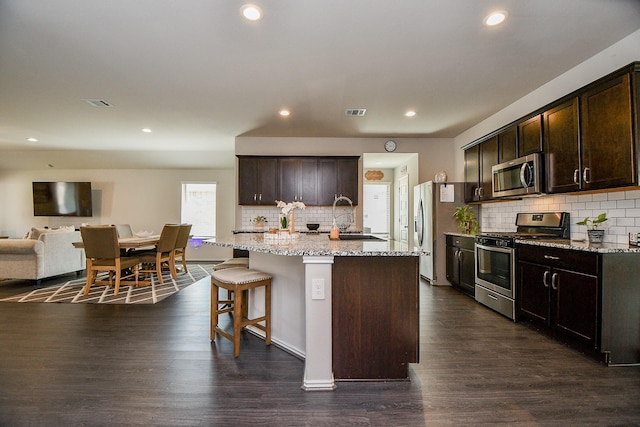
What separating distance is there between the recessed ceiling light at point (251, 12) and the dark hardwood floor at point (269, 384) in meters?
2.53

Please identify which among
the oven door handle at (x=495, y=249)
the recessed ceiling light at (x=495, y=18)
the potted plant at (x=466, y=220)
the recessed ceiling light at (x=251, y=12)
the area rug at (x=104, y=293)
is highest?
the recessed ceiling light at (x=251, y=12)

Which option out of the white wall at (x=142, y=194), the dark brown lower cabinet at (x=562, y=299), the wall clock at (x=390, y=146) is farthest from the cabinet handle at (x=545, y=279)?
the white wall at (x=142, y=194)

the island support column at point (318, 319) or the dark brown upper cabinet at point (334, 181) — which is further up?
the dark brown upper cabinet at point (334, 181)

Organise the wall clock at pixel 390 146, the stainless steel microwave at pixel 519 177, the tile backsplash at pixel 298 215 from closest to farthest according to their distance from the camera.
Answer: the stainless steel microwave at pixel 519 177 < the wall clock at pixel 390 146 < the tile backsplash at pixel 298 215

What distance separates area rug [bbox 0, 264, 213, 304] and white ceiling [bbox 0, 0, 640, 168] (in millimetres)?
2537

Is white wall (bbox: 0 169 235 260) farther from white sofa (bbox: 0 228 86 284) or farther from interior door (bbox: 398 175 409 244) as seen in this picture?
interior door (bbox: 398 175 409 244)

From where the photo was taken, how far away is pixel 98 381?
2152mm

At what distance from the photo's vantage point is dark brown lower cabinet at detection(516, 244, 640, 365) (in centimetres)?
236

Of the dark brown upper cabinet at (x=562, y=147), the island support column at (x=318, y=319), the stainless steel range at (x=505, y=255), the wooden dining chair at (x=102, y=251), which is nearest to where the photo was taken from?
the island support column at (x=318, y=319)

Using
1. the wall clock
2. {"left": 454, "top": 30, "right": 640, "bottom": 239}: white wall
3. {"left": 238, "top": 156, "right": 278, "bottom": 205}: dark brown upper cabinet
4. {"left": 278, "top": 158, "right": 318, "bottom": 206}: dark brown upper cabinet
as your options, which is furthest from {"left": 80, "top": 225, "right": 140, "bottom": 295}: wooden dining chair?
{"left": 454, "top": 30, "right": 640, "bottom": 239}: white wall

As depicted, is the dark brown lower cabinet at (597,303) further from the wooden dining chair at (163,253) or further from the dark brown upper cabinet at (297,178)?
the wooden dining chair at (163,253)

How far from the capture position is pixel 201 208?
798 centimetres

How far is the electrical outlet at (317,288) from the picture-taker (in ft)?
6.87

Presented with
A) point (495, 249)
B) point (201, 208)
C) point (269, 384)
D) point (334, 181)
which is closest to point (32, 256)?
point (201, 208)
